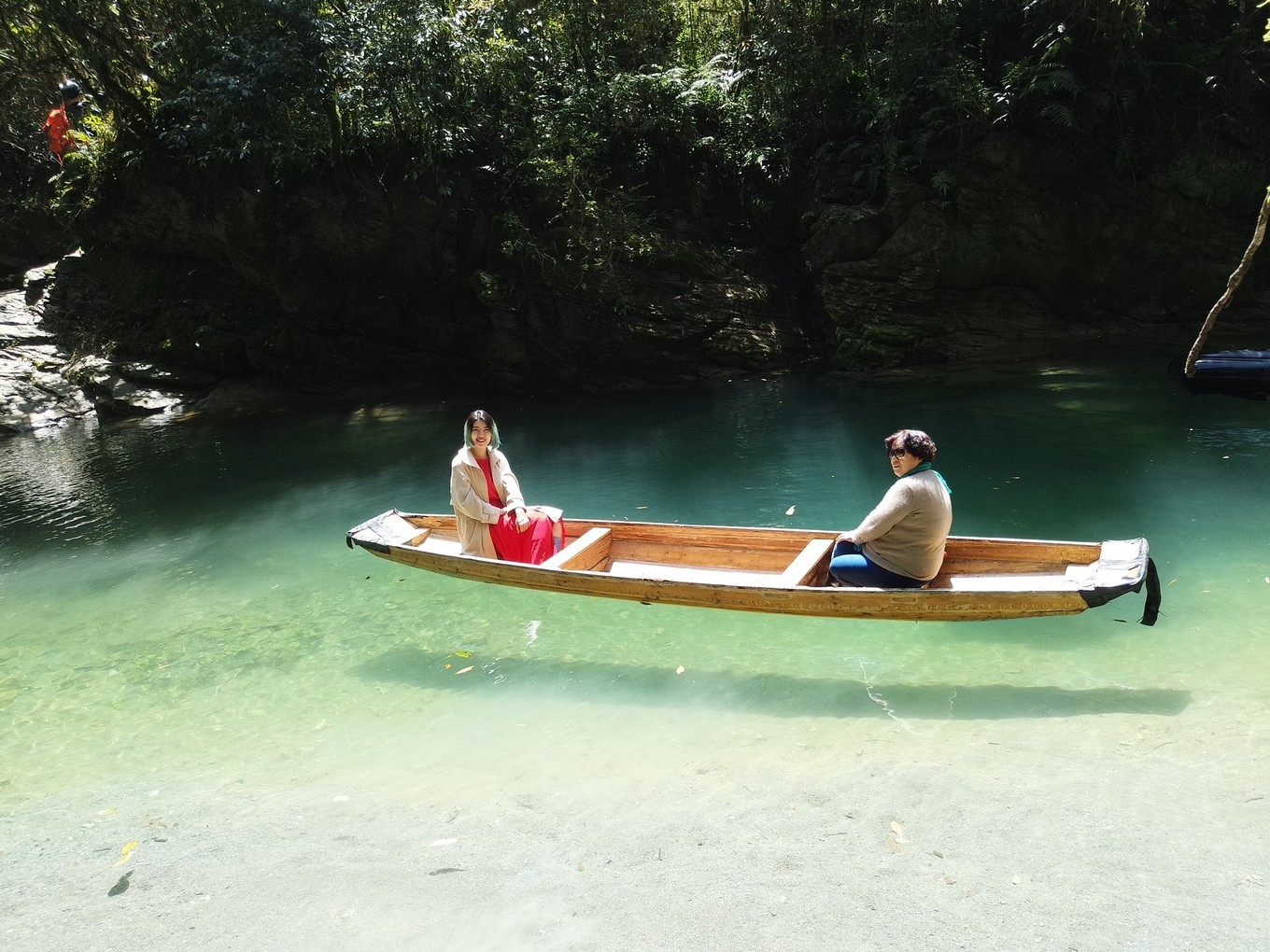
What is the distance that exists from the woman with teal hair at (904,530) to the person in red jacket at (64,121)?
20.3 m

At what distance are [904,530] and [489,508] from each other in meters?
3.28

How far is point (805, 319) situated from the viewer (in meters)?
17.9

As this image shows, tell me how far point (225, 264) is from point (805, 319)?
12.6 m

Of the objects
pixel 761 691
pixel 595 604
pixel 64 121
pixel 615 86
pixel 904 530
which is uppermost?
pixel 64 121

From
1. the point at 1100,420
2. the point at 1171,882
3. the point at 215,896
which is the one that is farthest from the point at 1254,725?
the point at 1100,420

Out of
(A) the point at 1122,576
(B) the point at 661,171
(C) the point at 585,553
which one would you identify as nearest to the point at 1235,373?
(A) the point at 1122,576

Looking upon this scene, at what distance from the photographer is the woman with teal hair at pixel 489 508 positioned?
7238 millimetres

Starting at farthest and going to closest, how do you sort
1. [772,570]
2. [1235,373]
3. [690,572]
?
1. [1235,373]
2. [690,572]
3. [772,570]

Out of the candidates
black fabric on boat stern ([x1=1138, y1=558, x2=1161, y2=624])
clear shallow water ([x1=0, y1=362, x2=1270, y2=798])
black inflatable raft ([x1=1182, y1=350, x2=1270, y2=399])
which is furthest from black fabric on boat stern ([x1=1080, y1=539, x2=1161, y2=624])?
black inflatable raft ([x1=1182, y1=350, x2=1270, y2=399])

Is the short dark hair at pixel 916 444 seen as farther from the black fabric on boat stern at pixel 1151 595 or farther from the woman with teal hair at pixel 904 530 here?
the black fabric on boat stern at pixel 1151 595

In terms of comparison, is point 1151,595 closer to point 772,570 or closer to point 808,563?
point 808,563

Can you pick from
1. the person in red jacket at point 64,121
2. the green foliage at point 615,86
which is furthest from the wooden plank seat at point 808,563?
the person in red jacket at point 64,121

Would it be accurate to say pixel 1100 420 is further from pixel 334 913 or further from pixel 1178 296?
pixel 334 913

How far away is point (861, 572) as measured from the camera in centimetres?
604
